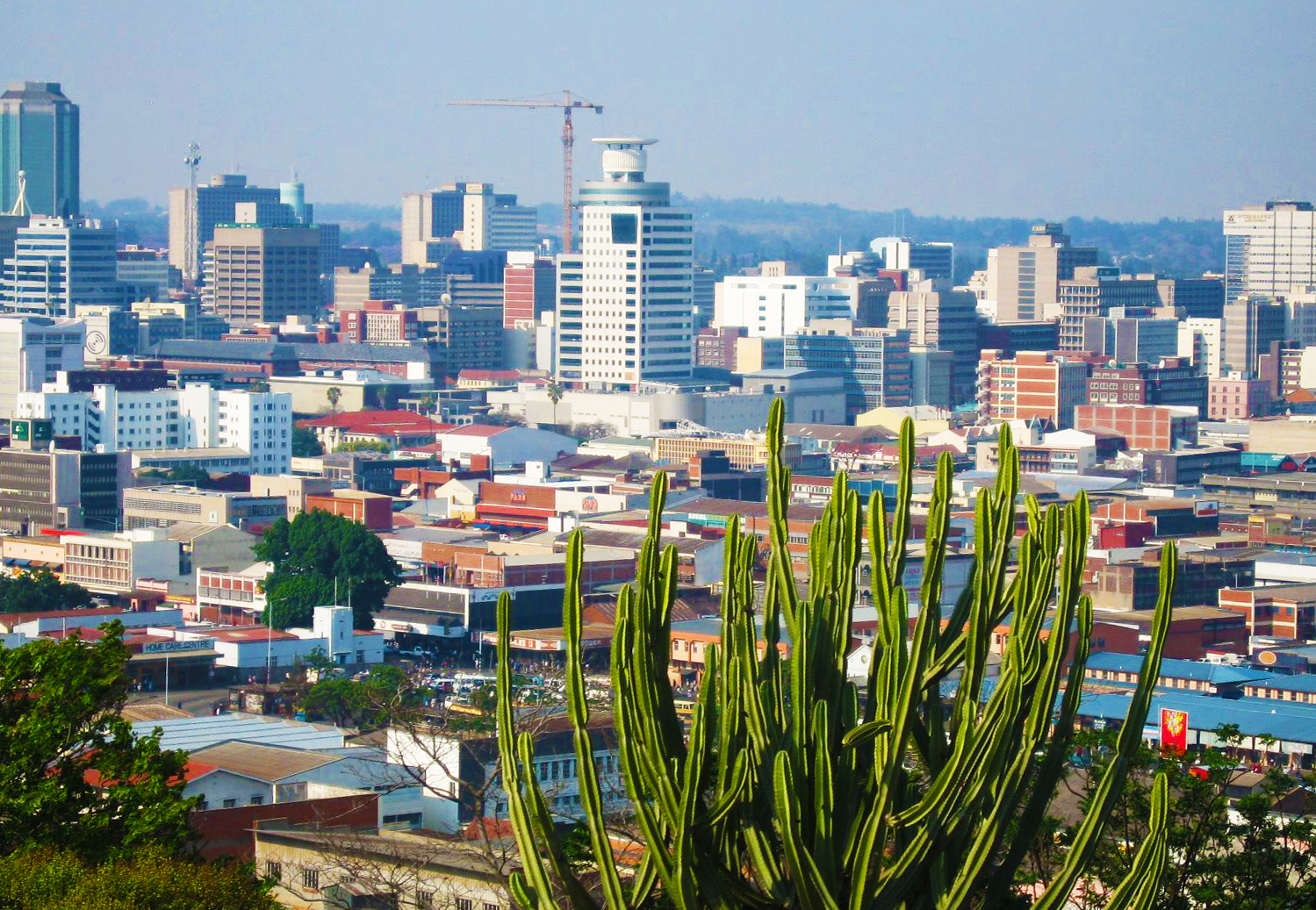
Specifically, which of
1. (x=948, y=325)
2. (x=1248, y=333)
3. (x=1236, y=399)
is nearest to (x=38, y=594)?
(x=1236, y=399)

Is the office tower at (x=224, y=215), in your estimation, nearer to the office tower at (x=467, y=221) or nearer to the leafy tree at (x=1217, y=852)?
the office tower at (x=467, y=221)

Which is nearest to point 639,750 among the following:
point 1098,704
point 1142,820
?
point 1142,820

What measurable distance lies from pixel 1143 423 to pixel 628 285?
872 inches

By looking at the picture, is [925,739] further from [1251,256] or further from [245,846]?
[1251,256]

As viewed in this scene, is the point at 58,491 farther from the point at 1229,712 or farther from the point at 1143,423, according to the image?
the point at 1143,423

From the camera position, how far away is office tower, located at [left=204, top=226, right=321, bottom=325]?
12888cm

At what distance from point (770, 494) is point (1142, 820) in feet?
14.8

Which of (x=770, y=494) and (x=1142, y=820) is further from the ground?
(x=770, y=494)

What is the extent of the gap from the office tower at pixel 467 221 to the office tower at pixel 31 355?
7440 centimetres

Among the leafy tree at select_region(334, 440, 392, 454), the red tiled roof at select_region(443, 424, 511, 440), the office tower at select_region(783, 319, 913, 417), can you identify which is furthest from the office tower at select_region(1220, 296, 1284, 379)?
the leafy tree at select_region(334, 440, 392, 454)

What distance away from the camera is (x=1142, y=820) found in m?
14.3

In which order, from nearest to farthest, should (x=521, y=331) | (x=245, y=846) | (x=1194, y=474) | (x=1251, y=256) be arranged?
1. (x=245, y=846)
2. (x=1194, y=474)
3. (x=521, y=331)
4. (x=1251, y=256)

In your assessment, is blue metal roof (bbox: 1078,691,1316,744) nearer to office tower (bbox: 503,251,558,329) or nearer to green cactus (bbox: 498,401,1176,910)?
green cactus (bbox: 498,401,1176,910)

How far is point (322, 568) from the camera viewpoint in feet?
169
